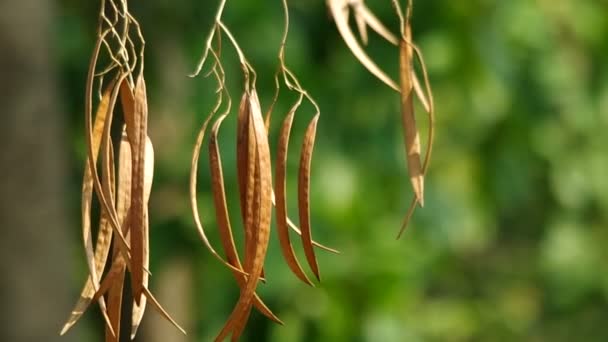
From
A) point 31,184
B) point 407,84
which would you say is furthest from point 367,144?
point 407,84

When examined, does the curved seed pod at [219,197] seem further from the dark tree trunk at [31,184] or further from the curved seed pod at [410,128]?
the dark tree trunk at [31,184]

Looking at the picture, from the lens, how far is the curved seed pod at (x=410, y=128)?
0.78 meters

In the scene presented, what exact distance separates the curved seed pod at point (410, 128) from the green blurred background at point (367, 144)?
1.74 metres

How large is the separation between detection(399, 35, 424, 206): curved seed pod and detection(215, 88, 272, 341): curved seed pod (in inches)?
3.2

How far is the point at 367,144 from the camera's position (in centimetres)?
296

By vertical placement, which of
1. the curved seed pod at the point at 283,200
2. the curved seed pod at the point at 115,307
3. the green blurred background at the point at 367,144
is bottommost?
the green blurred background at the point at 367,144

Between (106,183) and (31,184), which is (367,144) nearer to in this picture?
(31,184)

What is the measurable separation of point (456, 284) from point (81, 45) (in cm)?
205

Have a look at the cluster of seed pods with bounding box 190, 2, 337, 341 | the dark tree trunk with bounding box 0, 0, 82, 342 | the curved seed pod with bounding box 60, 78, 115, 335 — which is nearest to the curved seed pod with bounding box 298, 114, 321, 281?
the cluster of seed pods with bounding box 190, 2, 337, 341

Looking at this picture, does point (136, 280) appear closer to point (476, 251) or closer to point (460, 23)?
point (460, 23)

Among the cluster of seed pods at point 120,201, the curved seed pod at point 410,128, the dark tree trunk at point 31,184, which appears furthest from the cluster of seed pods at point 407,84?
the dark tree trunk at point 31,184

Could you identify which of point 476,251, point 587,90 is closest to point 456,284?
point 476,251

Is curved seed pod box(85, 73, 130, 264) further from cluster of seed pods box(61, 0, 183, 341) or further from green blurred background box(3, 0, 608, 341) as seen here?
green blurred background box(3, 0, 608, 341)

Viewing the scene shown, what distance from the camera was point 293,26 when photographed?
9.18 ft
